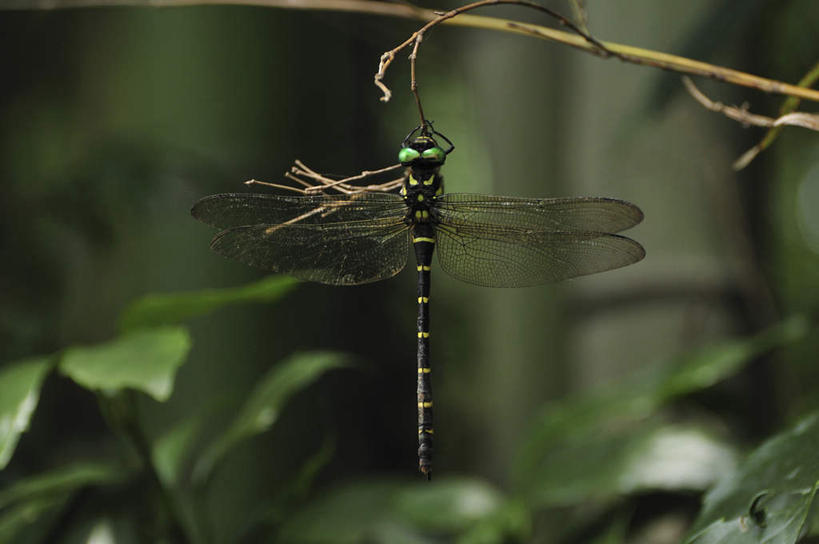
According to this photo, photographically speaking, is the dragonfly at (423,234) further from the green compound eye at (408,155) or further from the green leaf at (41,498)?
the green leaf at (41,498)

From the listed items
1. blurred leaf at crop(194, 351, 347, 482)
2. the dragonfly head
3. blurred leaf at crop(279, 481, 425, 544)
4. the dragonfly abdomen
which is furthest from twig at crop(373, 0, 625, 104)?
blurred leaf at crop(279, 481, 425, 544)

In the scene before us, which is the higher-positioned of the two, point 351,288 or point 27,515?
point 351,288

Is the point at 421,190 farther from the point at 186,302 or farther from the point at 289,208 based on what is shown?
the point at 186,302

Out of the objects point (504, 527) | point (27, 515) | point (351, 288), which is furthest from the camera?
point (351, 288)

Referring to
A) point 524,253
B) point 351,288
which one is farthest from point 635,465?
point 351,288

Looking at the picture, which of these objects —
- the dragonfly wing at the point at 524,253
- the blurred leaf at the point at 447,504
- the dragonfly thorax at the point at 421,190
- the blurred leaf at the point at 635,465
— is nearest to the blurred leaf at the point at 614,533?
the blurred leaf at the point at 635,465

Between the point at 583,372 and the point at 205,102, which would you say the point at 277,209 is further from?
the point at 583,372
